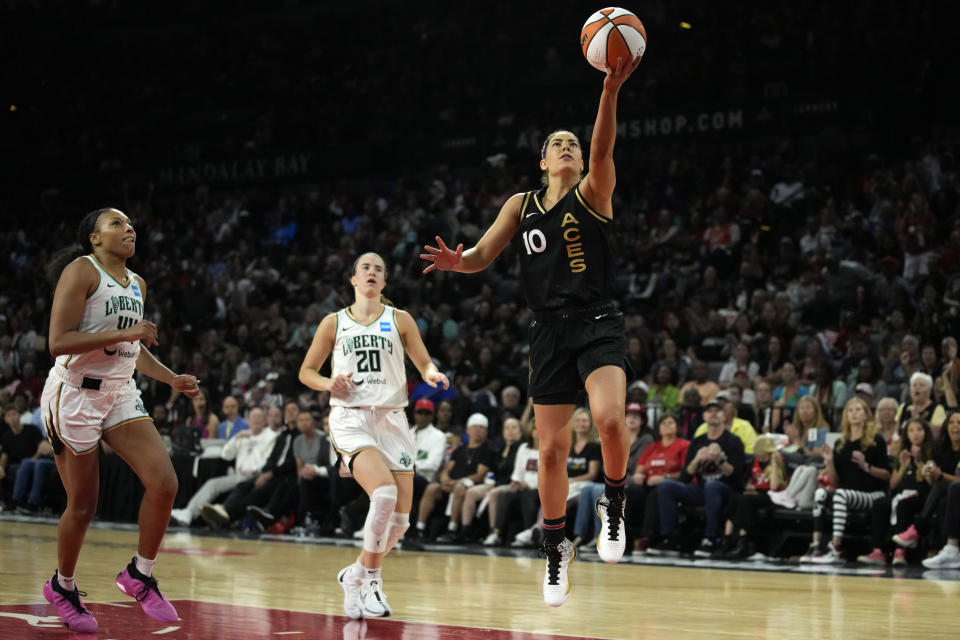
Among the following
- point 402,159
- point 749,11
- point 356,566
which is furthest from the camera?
point 402,159

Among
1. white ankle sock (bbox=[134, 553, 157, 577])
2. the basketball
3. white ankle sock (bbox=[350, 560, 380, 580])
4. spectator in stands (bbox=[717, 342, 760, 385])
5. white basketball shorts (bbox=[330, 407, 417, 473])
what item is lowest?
white ankle sock (bbox=[350, 560, 380, 580])

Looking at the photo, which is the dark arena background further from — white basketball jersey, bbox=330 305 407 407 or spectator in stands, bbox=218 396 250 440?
white basketball jersey, bbox=330 305 407 407

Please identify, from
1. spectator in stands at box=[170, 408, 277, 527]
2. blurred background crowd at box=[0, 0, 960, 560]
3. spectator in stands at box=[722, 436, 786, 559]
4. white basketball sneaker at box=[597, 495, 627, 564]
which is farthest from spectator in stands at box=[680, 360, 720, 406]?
white basketball sneaker at box=[597, 495, 627, 564]

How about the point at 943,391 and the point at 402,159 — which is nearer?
the point at 943,391

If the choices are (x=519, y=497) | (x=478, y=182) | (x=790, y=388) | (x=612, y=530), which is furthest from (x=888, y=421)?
(x=478, y=182)

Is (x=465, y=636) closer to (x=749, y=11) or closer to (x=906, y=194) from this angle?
(x=906, y=194)

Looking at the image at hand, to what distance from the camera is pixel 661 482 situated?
10.9m

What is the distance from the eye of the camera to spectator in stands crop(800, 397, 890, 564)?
10172mm

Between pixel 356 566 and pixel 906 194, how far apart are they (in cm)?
1025

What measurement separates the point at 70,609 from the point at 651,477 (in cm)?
647

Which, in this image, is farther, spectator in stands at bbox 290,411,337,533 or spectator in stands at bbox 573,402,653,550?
spectator in stands at bbox 290,411,337,533

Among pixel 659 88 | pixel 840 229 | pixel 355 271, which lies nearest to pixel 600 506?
pixel 355 271

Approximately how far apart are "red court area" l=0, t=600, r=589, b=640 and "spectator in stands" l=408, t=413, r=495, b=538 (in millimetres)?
5471

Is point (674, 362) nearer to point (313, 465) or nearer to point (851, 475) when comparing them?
point (851, 475)
